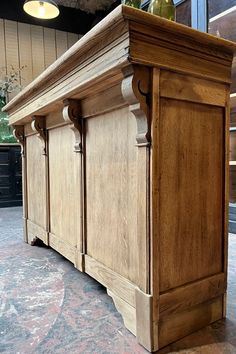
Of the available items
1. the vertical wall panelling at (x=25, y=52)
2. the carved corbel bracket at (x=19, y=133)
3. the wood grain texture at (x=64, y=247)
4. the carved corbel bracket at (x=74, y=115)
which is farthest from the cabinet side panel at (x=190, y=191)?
the vertical wall panelling at (x=25, y=52)

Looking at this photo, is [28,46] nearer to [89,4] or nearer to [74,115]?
[89,4]

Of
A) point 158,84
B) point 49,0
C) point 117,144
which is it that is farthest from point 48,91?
point 49,0

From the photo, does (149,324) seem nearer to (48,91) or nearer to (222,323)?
(222,323)

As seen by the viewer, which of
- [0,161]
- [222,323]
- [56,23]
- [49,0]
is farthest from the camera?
[56,23]

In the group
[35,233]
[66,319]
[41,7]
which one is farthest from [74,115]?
[41,7]

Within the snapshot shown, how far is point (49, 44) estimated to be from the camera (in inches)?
224

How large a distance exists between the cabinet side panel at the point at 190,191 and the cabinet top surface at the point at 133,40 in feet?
0.65

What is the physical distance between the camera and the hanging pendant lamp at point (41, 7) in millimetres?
3305

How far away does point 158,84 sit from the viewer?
3.28 feet

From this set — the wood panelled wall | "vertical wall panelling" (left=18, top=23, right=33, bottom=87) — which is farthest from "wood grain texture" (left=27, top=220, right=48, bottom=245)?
"vertical wall panelling" (left=18, top=23, right=33, bottom=87)

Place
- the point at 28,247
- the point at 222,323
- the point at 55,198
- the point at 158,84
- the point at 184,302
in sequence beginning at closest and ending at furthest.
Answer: the point at 158,84 → the point at 184,302 → the point at 222,323 → the point at 55,198 → the point at 28,247

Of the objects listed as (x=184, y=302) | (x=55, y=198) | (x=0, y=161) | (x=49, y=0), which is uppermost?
(x=49, y=0)

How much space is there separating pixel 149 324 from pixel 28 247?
1.57m

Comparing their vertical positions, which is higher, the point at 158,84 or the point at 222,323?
the point at 158,84
